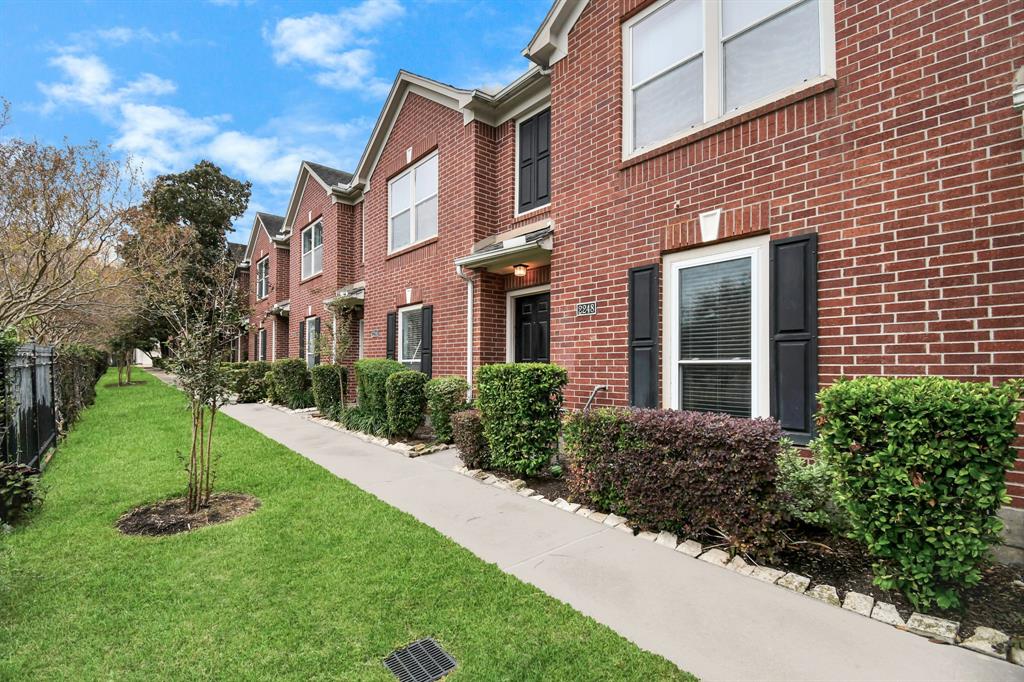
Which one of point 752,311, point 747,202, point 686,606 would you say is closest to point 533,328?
point 752,311

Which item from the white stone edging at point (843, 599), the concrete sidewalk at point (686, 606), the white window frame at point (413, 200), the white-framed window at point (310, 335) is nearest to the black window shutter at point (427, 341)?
the white window frame at point (413, 200)

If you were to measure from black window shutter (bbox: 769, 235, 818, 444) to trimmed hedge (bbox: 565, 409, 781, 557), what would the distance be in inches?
32.0

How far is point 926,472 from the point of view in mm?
2725

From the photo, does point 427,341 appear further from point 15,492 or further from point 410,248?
point 15,492

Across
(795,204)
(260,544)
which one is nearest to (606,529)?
(260,544)

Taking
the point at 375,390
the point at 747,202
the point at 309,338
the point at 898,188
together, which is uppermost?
the point at 747,202

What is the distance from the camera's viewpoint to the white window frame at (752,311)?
4660 mm

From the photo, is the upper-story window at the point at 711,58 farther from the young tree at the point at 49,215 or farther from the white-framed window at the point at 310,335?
the white-framed window at the point at 310,335

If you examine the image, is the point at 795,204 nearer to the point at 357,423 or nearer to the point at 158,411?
the point at 357,423

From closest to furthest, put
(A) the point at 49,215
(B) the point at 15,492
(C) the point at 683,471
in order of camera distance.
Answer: (C) the point at 683,471
(B) the point at 15,492
(A) the point at 49,215

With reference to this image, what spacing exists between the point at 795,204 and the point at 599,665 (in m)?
4.23

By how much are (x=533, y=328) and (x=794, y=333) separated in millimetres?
4649

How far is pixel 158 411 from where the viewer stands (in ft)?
38.3

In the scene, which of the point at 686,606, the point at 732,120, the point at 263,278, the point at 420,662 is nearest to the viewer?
the point at 420,662
